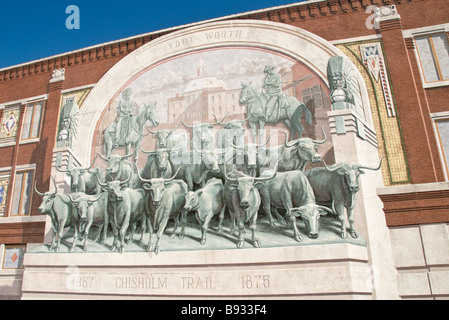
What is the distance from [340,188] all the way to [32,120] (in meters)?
16.4

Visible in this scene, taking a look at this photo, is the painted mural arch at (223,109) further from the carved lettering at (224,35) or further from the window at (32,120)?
the window at (32,120)

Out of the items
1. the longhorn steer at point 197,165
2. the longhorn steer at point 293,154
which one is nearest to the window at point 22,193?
the longhorn steer at point 197,165

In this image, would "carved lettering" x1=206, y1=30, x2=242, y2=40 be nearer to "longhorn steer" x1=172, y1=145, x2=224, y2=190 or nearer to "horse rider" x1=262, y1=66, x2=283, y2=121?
"horse rider" x1=262, y1=66, x2=283, y2=121

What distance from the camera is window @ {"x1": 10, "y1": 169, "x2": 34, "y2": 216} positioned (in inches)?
720

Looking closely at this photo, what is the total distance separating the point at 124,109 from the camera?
17.3 meters

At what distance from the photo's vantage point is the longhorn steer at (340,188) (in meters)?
11.4

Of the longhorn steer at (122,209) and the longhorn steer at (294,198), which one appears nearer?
the longhorn steer at (294,198)

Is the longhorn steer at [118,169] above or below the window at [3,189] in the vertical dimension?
below

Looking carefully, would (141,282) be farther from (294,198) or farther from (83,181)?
(294,198)

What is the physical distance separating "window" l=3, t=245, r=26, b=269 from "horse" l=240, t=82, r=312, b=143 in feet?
38.9

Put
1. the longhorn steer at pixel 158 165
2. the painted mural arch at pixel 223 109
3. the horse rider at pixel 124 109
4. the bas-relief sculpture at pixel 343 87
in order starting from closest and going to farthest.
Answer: the painted mural arch at pixel 223 109, the bas-relief sculpture at pixel 343 87, the longhorn steer at pixel 158 165, the horse rider at pixel 124 109

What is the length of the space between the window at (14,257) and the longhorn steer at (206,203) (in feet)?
32.0

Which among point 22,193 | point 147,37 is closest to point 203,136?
point 147,37

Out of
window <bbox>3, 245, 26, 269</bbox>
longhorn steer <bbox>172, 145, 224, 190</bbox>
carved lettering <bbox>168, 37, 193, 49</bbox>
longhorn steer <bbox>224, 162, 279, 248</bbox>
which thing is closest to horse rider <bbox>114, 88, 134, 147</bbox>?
carved lettering <bbox>168, 37, 193, 49</bbox>
